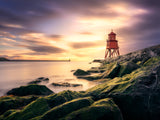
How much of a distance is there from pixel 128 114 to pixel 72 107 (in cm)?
223

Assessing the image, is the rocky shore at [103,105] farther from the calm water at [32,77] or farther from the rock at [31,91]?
the calm water at [32,77]

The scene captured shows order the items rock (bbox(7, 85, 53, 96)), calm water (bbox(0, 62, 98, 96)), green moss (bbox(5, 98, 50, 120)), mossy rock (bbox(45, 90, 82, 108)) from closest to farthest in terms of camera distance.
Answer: green moss (bbox(5, 98, 50, 120)) < mossy rock (bbox(45, 90, 82, 108)) < rock (bbox(7, 85, 53, 96)) < calm water (bbox(0, 62, 98, 96))

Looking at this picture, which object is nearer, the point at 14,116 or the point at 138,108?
the point at 14,116

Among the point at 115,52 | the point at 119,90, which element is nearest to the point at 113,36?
the point at 115,52

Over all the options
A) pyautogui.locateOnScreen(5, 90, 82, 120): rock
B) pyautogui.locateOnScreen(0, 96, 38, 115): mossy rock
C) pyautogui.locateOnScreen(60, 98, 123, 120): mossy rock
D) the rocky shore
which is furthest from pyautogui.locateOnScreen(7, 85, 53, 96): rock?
pyautogui.locateOnScreen(60, 98, 123, 120): mossy rock

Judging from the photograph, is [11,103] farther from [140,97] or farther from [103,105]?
[140,97]

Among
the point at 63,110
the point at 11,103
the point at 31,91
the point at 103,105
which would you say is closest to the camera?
the point at 63,110

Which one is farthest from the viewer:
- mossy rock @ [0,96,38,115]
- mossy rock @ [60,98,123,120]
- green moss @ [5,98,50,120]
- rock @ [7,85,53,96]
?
rock @ [7,85,53,96]

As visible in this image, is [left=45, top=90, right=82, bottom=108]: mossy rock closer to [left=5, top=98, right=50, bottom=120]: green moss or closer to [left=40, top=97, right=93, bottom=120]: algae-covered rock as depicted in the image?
[left=5, top=98, right=50, bottom=120]: green moss

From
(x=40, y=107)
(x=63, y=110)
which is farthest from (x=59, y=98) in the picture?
(x=63, y=110)

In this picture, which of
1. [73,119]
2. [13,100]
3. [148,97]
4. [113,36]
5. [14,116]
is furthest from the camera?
[113,36]

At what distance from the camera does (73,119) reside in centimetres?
321

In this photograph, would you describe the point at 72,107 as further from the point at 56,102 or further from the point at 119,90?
the point at 119,90

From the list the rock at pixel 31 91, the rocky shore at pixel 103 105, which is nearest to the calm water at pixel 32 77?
the rock at pixel 31 91
